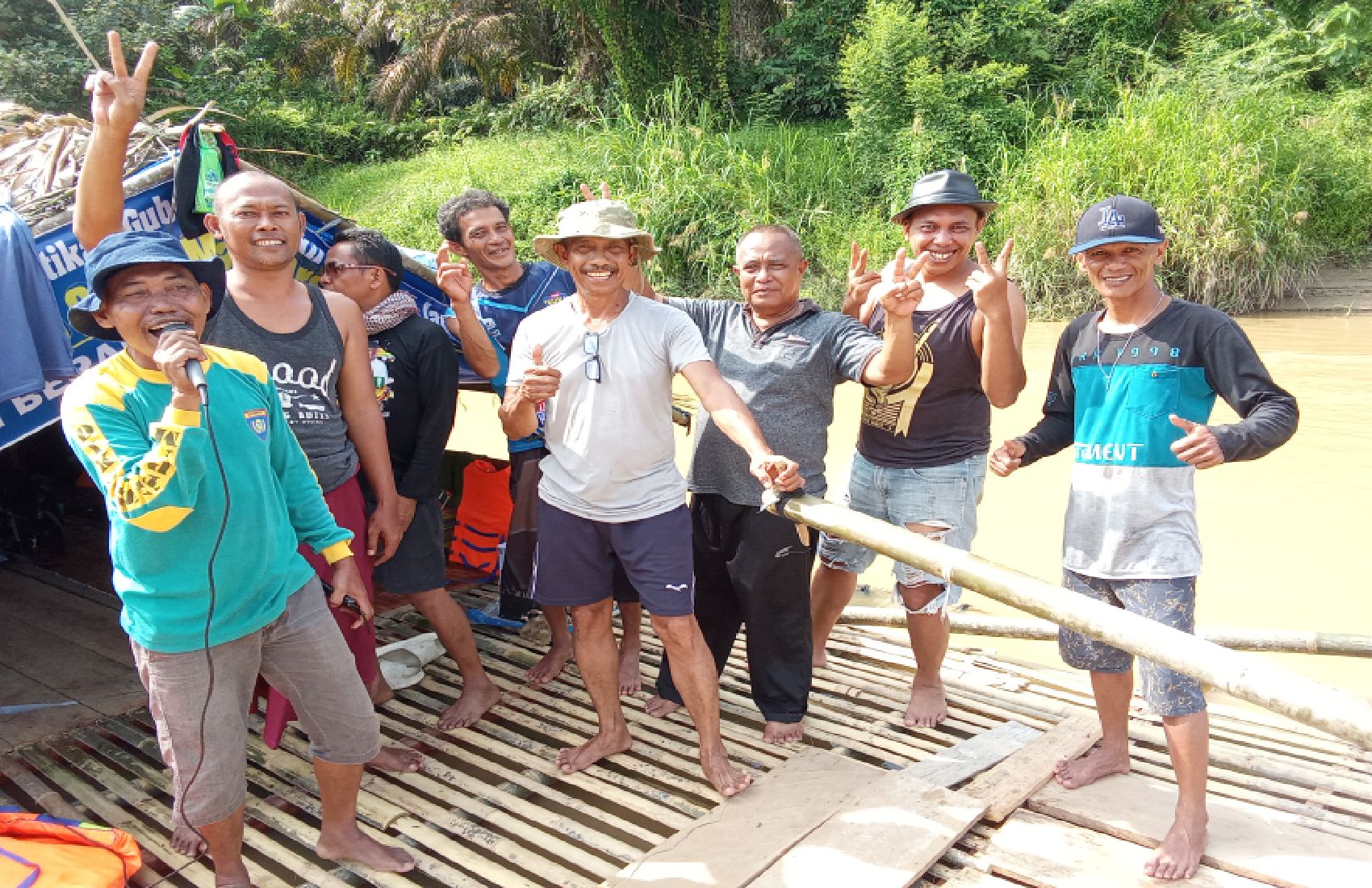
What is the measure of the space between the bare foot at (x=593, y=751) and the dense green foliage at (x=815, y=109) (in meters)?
5.56

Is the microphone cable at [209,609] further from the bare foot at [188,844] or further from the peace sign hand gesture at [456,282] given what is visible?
the peace sign hand gesture at [456,282]

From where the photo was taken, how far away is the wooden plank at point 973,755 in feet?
9.71

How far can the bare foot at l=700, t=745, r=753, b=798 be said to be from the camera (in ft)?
9.55

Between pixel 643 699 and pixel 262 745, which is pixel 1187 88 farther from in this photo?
pixel 262 745

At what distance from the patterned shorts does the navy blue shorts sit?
3.48 feet

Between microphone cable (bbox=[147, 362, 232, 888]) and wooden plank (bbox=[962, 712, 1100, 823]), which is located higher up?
microphone cable (bbox=[147, 362, 232, 888])

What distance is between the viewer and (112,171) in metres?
2.72

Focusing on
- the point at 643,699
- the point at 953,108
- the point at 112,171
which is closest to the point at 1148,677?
the point at 643,699

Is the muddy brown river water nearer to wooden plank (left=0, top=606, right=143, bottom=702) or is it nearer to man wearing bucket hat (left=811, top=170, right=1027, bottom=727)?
man wearing bucket hat (left=811, top=170, right=1027, bottom=727)

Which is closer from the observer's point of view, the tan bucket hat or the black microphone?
the black microphone

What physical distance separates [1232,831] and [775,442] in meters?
1.58

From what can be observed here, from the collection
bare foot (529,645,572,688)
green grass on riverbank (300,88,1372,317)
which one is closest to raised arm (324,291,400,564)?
bare foot (529,645,572,688)

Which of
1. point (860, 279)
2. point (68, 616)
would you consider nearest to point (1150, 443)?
point (860, 279)

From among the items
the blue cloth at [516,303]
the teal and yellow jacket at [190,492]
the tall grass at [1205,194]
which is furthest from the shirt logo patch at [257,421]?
the tall grass at [1205,194]
